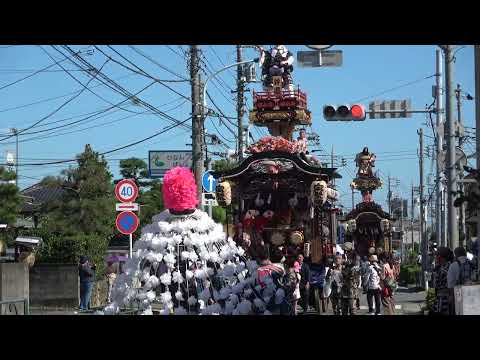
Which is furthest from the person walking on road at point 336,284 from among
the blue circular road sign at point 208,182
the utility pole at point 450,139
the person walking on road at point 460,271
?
the blue circular road sign at point 208,182

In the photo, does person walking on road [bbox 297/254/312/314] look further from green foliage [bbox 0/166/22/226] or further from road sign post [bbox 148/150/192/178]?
green foliage [bbox 0/166/22/226]


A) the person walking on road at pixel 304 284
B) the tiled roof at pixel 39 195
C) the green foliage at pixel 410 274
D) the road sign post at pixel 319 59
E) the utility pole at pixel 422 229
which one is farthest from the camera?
the tiled roof at pixel 39 195

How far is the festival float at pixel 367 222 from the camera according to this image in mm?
22672

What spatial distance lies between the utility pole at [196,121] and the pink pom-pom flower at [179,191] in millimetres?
6886

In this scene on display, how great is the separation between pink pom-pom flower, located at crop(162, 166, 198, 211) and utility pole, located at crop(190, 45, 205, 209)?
6.89 metres

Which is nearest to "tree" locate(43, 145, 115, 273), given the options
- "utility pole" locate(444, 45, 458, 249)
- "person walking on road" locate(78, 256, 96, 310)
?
"person walking on road" locate(78, 256, 96, 310)

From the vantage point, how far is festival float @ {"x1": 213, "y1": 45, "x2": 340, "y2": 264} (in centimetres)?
1741

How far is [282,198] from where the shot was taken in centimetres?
1814

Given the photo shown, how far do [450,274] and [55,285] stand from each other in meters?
9.17

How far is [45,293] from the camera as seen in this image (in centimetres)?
1702

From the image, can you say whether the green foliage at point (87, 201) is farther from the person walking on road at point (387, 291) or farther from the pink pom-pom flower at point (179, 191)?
the pink pom-pom flower at point (179, 191)
